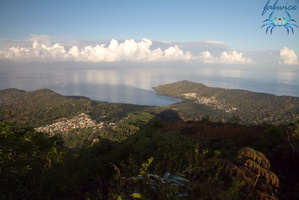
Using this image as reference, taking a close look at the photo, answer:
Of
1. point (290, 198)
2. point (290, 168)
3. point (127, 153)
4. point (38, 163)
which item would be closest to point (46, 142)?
point (38, 163)

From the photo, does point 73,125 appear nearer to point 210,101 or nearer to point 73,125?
point 73,125

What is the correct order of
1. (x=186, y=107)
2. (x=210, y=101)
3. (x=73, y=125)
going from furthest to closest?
1. (x=210, y=101)
2. (x=186, y=107)
3. (x=73, y=125)

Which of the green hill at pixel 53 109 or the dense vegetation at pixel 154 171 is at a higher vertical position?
the dense vegetation at pixel 154 171

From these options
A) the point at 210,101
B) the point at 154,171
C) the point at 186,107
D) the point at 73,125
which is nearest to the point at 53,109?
the point at 73,125

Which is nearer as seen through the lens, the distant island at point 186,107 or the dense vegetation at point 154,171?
the dense vegetation at point 154,171

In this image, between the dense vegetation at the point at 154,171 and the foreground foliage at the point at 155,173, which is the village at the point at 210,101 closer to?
the dense vegetation at the point at 154,171

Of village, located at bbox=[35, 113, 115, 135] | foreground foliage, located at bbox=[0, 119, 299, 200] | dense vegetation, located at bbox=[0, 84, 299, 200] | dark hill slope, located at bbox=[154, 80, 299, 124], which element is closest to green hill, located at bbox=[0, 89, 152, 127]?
village, located at bbox=[35, 113, 115, 135]

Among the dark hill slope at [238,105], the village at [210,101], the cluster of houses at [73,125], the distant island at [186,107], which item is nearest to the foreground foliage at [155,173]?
the cluster of houses at [73,125]

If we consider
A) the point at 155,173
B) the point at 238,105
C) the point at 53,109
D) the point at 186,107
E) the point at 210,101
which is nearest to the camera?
the point at 155,173
